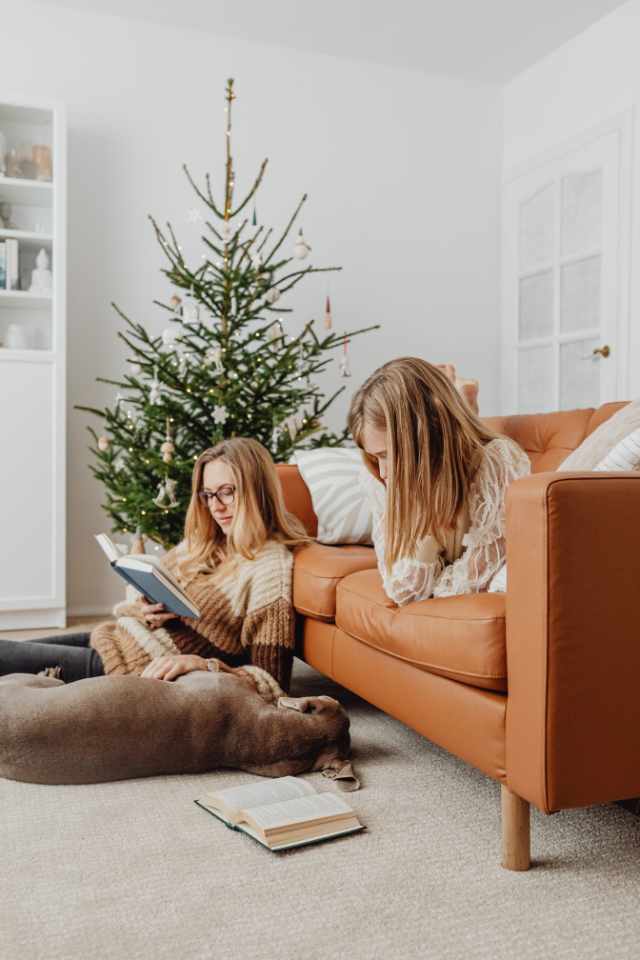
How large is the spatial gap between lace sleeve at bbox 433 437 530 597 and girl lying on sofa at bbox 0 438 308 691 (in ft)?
2.05

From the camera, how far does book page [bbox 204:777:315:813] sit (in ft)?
5.69

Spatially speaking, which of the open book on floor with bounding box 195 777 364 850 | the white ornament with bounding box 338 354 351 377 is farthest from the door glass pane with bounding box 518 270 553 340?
the open book on floor with bounding box 195 777 364 850

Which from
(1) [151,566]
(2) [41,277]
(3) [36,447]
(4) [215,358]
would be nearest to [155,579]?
(1) [151,566]

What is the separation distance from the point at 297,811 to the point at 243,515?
36.7 inches

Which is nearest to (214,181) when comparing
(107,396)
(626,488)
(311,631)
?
(107,396)

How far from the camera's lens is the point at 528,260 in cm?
460

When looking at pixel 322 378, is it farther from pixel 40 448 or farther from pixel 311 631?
pixel 311 631

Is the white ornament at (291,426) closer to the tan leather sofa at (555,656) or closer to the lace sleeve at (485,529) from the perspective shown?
the lace sleeve at (485,529)

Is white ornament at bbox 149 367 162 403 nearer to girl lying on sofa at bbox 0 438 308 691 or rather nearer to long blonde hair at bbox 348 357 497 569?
girl lying on sofa at bbox 0 438 308 691

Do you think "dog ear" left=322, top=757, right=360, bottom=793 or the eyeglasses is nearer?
"dog ear" left=322, top=757, right=360, bottom=793

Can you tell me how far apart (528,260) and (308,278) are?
1124mm

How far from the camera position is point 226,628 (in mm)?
2328

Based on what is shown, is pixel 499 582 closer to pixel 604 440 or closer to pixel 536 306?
pixel 604 440

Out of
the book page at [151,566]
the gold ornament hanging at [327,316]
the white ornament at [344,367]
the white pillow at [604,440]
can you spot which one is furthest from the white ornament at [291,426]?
the white pillow at [604,440]
